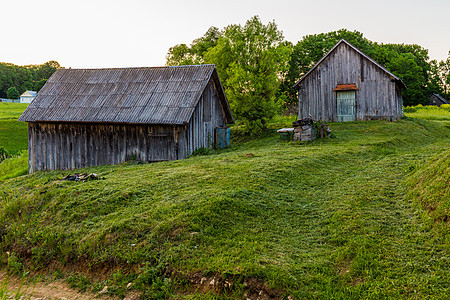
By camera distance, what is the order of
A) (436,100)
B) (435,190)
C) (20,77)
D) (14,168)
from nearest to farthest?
(435,190) → (14,168) → (436,100) → (20,77)

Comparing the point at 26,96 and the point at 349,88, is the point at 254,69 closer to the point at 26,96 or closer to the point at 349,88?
the point at 349,88

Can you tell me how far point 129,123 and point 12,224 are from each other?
8971 millimetres

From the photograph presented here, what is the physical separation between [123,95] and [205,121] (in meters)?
4.64

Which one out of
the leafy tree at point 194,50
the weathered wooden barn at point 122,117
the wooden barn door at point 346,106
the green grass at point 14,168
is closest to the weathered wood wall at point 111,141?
the weathered wooden barn at point 122,117

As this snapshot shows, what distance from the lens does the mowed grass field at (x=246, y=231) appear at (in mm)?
5797

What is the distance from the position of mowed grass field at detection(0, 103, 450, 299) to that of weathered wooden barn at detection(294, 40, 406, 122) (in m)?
14.1

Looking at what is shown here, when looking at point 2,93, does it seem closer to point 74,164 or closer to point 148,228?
point 74,164

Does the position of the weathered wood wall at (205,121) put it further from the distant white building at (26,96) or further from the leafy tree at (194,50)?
the distant white building at (26,96)

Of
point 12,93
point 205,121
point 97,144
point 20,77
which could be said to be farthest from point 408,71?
point 20,77

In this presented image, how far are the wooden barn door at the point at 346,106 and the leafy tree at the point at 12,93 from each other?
90.0m

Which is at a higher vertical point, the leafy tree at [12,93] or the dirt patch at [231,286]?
the leafy tree at [12,93]

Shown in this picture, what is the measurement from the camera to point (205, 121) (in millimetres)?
20578

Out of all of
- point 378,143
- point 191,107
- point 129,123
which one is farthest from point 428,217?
point 129,123

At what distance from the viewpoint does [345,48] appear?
2620 centimetres
